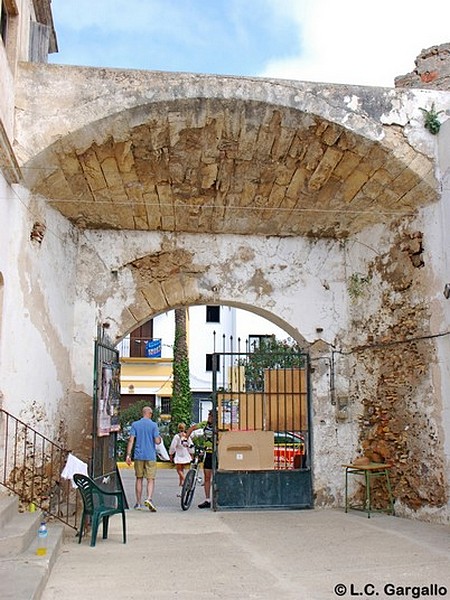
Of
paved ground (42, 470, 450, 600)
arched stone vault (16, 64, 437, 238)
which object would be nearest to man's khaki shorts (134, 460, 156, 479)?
paved ground (42, 470, 450, 600)

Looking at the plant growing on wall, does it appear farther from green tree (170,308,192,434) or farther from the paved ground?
green tree (170,308,192,434)

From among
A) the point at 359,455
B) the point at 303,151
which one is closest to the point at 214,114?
the point at 303,151

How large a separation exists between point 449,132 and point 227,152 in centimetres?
259

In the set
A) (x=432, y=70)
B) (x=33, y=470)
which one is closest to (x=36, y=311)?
(x=33, y=470)

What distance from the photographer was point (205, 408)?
27.4 m

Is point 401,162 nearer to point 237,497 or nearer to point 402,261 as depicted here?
point 402,261

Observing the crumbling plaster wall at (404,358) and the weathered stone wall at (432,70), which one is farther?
the weathered stone wall at (432,70)

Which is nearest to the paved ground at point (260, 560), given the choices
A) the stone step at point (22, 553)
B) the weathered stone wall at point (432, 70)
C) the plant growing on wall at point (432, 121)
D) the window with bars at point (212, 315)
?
the stone step at point (22, 553)

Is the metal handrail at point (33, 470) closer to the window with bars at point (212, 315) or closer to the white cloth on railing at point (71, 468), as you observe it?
the white cloth on railing at point (71, 468)

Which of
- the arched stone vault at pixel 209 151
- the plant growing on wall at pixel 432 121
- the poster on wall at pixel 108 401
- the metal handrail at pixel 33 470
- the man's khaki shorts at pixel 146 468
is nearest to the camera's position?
the metal handrail at pixel 33 470

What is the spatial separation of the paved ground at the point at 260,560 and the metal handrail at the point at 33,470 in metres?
0.65

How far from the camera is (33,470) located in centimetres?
745

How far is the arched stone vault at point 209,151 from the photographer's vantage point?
24.3 ft

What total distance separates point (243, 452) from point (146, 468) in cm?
134
